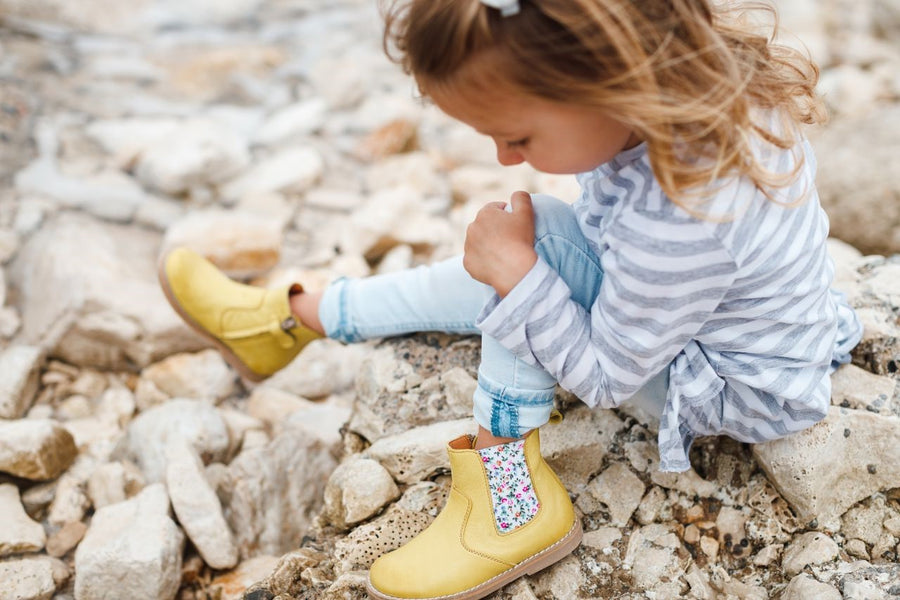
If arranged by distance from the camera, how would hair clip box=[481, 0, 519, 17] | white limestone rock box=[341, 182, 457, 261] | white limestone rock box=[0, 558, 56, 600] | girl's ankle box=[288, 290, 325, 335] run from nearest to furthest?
hair clip box=[481, 0, 519, 17] < white limestone rock box=[0, 558, 56, 600] < girl's ankle box=[288, 290, 325, 335] < white limestone rock box=[341, 182, 457, 261]

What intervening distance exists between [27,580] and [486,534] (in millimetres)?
1056

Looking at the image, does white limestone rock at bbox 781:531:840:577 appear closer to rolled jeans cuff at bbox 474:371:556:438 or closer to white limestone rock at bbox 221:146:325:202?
rolled jeans cuff at bbox 474:371:556:438

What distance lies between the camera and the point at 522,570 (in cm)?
153

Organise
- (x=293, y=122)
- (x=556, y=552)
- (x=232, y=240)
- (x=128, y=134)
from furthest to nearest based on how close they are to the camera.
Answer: (x=293, y=122) → (x=128, y=134) → (x=232, y=240) → (x=556, y=552)

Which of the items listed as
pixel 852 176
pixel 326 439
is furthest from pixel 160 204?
pixel 852 176

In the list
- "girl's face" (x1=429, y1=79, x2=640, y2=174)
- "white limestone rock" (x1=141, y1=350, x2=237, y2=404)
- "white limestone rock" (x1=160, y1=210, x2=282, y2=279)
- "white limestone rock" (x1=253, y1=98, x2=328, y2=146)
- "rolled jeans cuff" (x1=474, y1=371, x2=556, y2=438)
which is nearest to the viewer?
"girl's face" (x1=429, y1=79, x2=640, y2=174)

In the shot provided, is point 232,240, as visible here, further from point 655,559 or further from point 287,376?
A: point 655,559

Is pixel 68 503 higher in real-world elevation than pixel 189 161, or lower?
lower

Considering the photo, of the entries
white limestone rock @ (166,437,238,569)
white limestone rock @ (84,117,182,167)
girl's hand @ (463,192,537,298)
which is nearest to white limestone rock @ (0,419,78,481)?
white limestone rock @ (166,437,238,569)

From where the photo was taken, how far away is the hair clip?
1108 millimetres

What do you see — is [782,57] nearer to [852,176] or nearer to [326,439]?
[326,439]

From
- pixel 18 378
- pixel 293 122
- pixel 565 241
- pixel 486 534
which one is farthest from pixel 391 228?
pixel 486 534

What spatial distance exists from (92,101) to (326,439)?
8.49ft

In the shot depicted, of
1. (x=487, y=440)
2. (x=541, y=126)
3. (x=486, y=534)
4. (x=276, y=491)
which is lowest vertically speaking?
(x=276, y=491)
